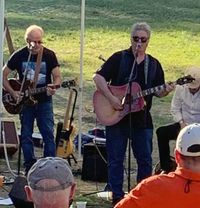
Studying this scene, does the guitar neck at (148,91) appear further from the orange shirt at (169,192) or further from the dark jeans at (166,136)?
the orange shirt at (169,192)

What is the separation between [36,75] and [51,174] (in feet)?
18.3

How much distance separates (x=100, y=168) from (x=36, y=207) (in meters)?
5.92

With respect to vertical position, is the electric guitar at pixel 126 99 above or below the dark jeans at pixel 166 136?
above

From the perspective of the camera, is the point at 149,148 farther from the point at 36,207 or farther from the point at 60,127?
the point at 36,207

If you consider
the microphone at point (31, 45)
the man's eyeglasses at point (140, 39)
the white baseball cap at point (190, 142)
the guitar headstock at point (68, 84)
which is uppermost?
the man's eyeglasses at point (140, 39)

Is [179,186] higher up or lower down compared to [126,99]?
higher up

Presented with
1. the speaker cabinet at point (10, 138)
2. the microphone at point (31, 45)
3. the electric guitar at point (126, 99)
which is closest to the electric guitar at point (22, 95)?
the microphone at point (31, 45)

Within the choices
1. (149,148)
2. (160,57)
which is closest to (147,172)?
(149,148)

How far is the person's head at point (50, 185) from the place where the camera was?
4.74 metres

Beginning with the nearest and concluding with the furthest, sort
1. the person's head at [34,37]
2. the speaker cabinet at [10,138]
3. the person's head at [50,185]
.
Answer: the person's head at [50,185], the person's head at [34,37], the speaker cabinet at [10,138]

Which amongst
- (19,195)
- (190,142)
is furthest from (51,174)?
(19,195)

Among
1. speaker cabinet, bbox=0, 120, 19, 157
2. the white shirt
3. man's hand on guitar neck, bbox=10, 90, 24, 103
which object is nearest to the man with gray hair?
the white shirt

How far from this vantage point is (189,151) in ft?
18.6

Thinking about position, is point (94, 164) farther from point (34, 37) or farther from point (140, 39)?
point (140, 39)
